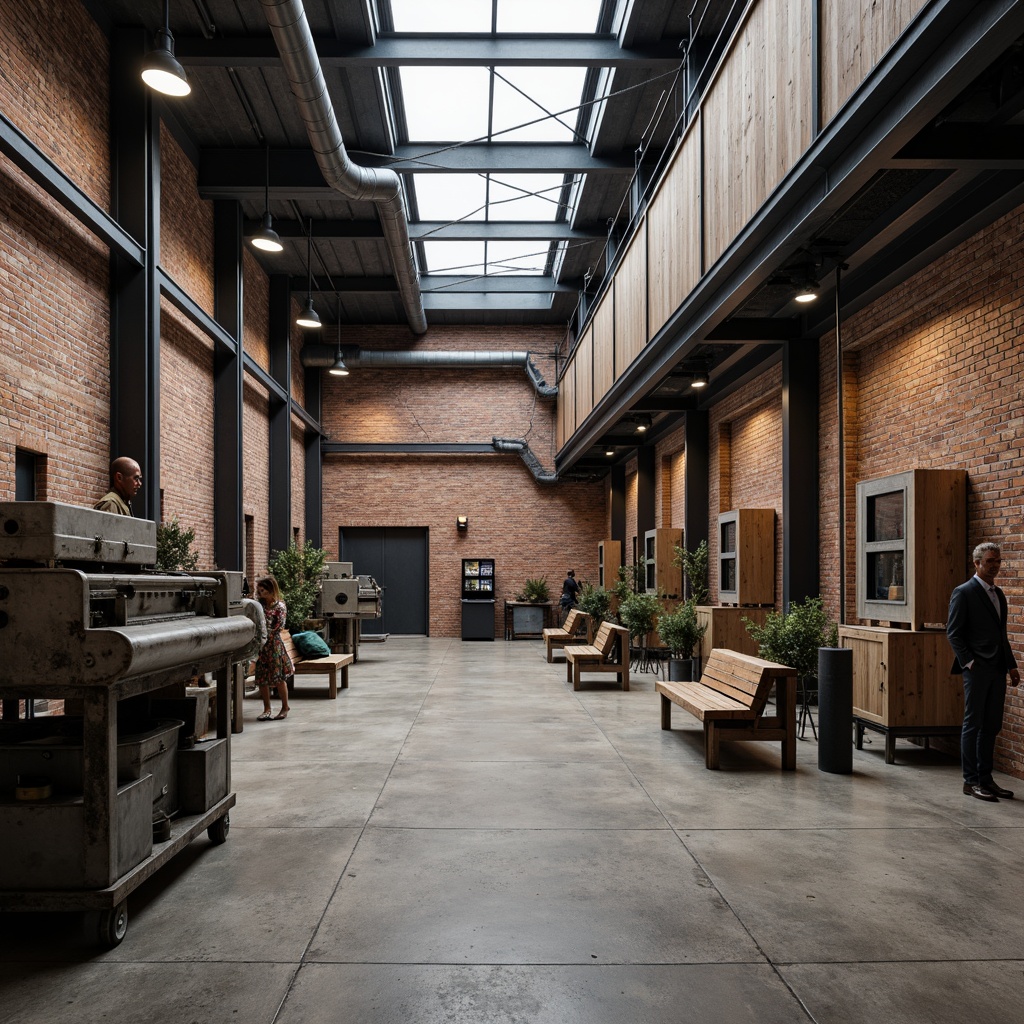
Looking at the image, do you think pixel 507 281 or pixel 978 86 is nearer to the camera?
pixel 978 86

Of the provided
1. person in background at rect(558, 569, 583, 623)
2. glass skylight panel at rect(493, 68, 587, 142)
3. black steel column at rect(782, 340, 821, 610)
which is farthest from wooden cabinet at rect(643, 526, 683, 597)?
glass skylight panel at rect(493, 68, 587, 142)

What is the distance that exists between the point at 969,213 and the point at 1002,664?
339 centimetres

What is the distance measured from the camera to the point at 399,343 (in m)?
21.4

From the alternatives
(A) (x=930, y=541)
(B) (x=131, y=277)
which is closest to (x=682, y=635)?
(A) (x=930, y=541)

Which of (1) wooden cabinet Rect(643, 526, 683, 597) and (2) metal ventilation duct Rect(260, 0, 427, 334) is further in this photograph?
(1) wooden cabinet Rect(643, 526, 683, 597)

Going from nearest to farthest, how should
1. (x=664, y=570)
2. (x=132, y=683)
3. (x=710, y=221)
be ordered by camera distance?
(x=132, y=683)
(x=710, y=221)
(x=664, y=570)

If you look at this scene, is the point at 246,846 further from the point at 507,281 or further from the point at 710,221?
the point at 507,281

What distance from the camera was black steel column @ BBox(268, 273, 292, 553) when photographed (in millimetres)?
17047

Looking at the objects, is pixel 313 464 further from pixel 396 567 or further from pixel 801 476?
pixel 801 476

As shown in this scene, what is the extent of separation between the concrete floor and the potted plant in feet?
13.4

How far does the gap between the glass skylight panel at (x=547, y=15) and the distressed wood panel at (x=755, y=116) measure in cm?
320

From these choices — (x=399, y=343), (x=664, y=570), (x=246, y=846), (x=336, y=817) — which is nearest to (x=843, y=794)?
(x=336, y=817)

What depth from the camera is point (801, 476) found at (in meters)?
9.41

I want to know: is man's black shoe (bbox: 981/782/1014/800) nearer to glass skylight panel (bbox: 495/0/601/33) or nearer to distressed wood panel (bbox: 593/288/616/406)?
distressed wood panel (bbox: 593/288/616/406)
